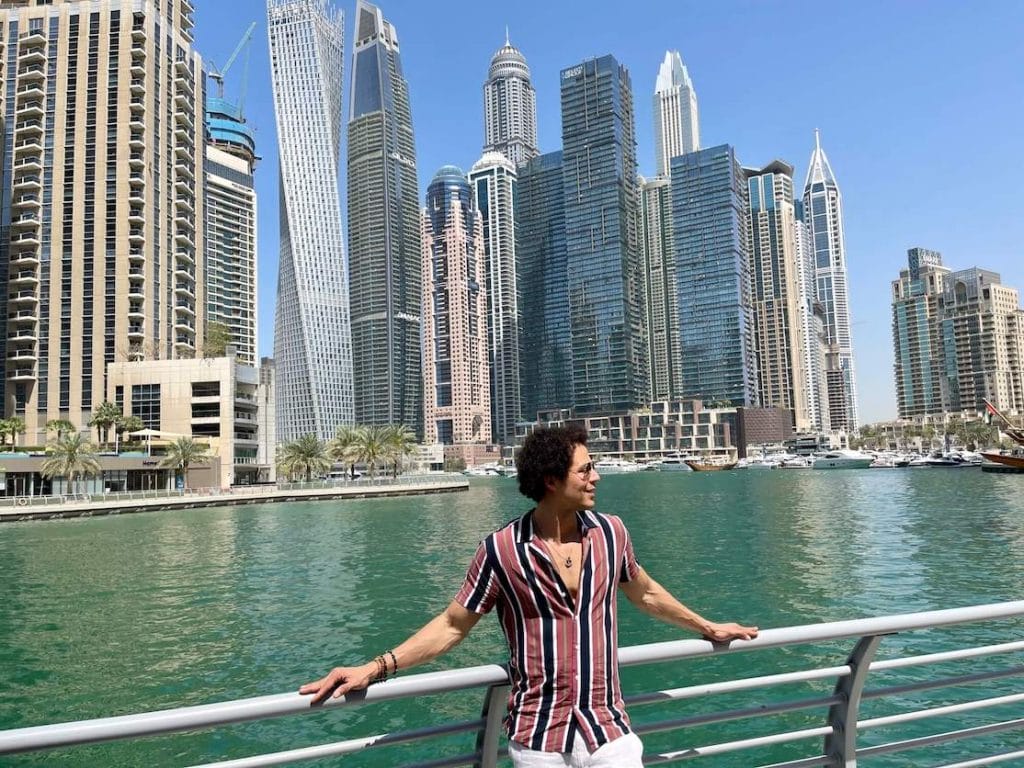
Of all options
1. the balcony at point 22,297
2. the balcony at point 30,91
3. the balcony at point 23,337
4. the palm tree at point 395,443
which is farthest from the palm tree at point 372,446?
the balcony at point 30,91

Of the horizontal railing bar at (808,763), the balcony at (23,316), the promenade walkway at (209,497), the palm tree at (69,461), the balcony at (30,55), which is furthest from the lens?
the balcony at (30,55)

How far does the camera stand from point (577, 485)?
3463 millimetres

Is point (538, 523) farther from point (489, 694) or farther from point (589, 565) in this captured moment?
point (489, 694)

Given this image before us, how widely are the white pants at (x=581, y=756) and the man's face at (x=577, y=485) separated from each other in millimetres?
961

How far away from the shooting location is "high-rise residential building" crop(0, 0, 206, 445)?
85.9 metres

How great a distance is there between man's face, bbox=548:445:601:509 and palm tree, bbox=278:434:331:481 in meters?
89.6

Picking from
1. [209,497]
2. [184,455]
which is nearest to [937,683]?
[209,497]

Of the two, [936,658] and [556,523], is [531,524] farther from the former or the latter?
[936,658]

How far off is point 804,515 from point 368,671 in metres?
46.9

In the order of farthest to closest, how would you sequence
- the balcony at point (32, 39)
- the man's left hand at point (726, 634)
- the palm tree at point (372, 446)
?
the palm tree at point (372, 446)
the balcony at point (32, 39)
the man's left hand at point (726, 634)

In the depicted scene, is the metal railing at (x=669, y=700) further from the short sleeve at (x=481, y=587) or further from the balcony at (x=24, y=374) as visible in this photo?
the balcony at (x=24, y=374)

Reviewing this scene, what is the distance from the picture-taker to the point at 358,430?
92.6 metres

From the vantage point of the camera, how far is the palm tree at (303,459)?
8988 centimetres

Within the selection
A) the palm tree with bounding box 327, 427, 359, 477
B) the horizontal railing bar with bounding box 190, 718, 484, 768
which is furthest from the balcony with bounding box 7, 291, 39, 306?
the horizontal railing bar with bounding box 190, 718, 484, 768
